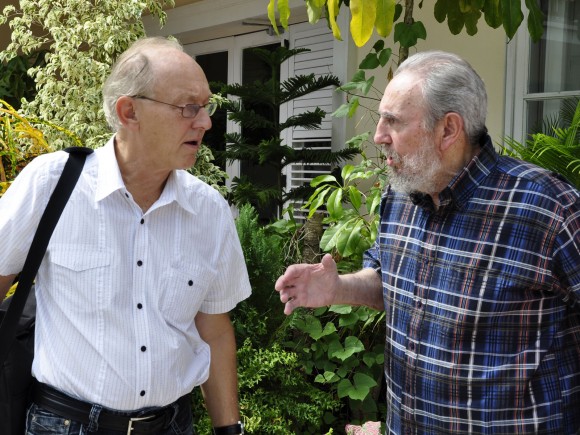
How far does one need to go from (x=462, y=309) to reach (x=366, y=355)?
2115mm

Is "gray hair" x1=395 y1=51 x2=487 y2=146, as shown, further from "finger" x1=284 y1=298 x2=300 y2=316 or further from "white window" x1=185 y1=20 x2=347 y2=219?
"white window" x1=185 y1=20 x2=347 y2=219

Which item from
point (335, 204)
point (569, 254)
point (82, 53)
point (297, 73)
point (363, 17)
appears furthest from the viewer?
point (297, 73)

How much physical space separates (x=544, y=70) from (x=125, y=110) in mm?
3314

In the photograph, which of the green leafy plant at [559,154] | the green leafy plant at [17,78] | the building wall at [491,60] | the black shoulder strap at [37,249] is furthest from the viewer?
the green leafy plant at [17,78]

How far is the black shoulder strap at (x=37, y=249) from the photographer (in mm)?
2156

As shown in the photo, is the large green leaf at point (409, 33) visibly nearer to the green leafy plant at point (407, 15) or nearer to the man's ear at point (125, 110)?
the green leafy plant at point (407, 15)

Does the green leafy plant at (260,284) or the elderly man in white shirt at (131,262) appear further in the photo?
the green leafy plant at (260,284)

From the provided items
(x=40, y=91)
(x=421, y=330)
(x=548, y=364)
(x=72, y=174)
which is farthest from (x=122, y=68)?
(x=40, y=91)

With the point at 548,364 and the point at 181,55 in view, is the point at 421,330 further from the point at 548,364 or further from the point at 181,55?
the point at 181,55

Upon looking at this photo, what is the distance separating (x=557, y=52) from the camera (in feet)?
15.8

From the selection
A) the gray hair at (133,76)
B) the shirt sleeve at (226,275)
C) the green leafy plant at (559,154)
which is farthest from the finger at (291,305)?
the green leafy plant at (559,154)

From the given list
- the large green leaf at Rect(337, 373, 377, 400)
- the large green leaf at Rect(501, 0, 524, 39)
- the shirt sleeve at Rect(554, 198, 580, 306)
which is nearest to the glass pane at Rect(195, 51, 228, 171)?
the large green leaf at Rect(337, 373, 377, 400)

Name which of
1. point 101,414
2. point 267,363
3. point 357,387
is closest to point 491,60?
point 357,387

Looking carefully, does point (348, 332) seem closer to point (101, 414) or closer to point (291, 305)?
point (291, 305)
